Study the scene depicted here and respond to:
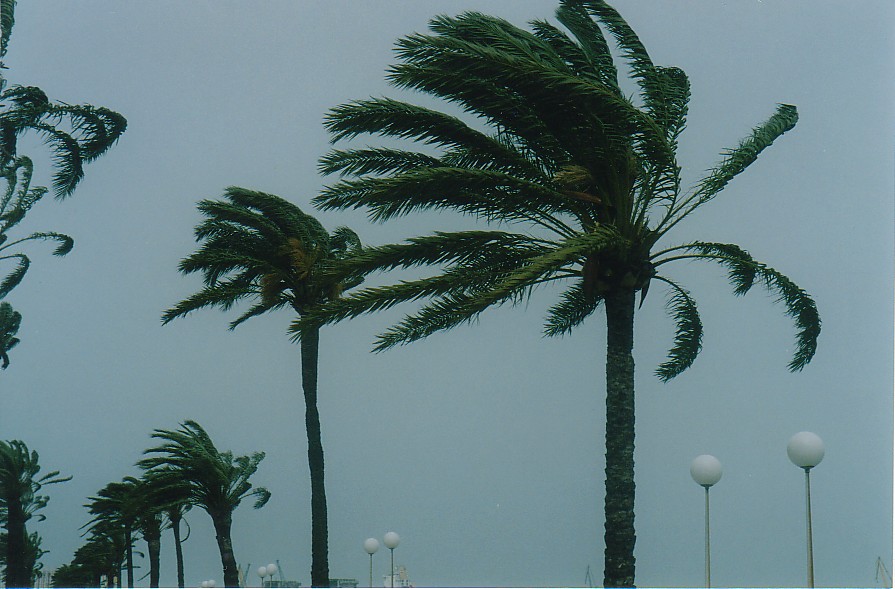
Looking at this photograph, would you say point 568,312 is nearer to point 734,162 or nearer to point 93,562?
point 734,162

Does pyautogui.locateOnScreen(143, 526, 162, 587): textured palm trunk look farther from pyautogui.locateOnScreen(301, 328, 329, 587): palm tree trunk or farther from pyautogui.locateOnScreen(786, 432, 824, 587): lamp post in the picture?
pyautogui.locateOnScreen(786, 432, 824, 587): lamp post

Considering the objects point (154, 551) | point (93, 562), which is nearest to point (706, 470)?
point (154, 551)

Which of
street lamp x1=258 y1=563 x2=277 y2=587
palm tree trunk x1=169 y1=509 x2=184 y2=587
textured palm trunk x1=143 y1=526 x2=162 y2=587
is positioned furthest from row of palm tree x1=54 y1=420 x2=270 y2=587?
textured palm trunk x1=143 y1=526 x2=162 y2=587

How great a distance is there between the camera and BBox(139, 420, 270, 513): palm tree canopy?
23.4 meters

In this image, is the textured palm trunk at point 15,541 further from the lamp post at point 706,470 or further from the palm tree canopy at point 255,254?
the lamp post at point 706,470

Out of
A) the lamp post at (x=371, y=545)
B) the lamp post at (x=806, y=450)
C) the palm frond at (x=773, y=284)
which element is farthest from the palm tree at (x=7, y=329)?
the lamp post at (x=806, y=450)

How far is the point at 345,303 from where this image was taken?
1122cm

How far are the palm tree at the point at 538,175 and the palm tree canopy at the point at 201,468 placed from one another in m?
12.3

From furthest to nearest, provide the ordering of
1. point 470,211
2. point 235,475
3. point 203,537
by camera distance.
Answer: point 203,537 < point 235,475 < point 470,211

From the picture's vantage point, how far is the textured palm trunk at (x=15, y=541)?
22719 millimetres

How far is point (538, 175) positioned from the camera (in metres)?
12.4

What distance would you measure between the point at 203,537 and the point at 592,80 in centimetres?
2013

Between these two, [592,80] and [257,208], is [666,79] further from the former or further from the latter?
[257,208]

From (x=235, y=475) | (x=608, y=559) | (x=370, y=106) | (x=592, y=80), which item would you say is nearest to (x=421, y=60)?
(x=370, y=106)
